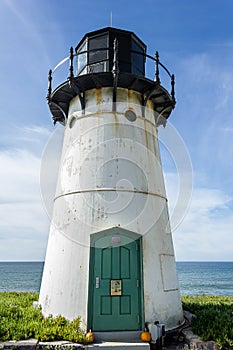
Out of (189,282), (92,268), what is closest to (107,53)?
(92,268)

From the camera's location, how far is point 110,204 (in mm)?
8016

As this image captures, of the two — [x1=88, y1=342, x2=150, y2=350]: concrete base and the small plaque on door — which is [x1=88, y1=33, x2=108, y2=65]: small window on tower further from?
[x1=88, y1=342, x2=150, y2=350]: concrete base

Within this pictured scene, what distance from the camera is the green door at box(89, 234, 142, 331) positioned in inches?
282

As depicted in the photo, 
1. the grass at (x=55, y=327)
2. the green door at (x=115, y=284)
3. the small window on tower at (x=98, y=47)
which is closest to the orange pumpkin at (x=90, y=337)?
the grass at (x=55, y=327)

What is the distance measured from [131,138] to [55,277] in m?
4.21

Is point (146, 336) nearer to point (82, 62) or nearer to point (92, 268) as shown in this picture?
point (92, 268)

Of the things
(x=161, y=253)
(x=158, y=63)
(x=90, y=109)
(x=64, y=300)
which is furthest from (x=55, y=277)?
(x=158, y=63)

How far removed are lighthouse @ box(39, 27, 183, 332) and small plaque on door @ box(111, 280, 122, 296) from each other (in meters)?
0.02

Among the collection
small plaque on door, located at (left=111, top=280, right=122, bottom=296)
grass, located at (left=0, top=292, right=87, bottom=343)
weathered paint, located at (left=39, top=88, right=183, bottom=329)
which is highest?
weathered paint, located at (left=39, top=88, right=183, bottom=329)

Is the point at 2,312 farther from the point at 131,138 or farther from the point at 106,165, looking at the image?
the point at 131,138

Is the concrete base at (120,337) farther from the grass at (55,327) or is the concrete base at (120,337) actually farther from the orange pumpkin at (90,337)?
the grass at (55,327)

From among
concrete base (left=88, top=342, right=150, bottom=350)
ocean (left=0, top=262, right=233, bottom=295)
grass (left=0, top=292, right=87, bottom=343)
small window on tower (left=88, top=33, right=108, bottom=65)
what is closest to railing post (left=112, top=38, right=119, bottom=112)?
small window on tower (left=88, top=33, right=108, bottom=65)

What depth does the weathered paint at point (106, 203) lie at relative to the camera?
301 inches

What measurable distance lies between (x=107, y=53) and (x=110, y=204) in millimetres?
4548
